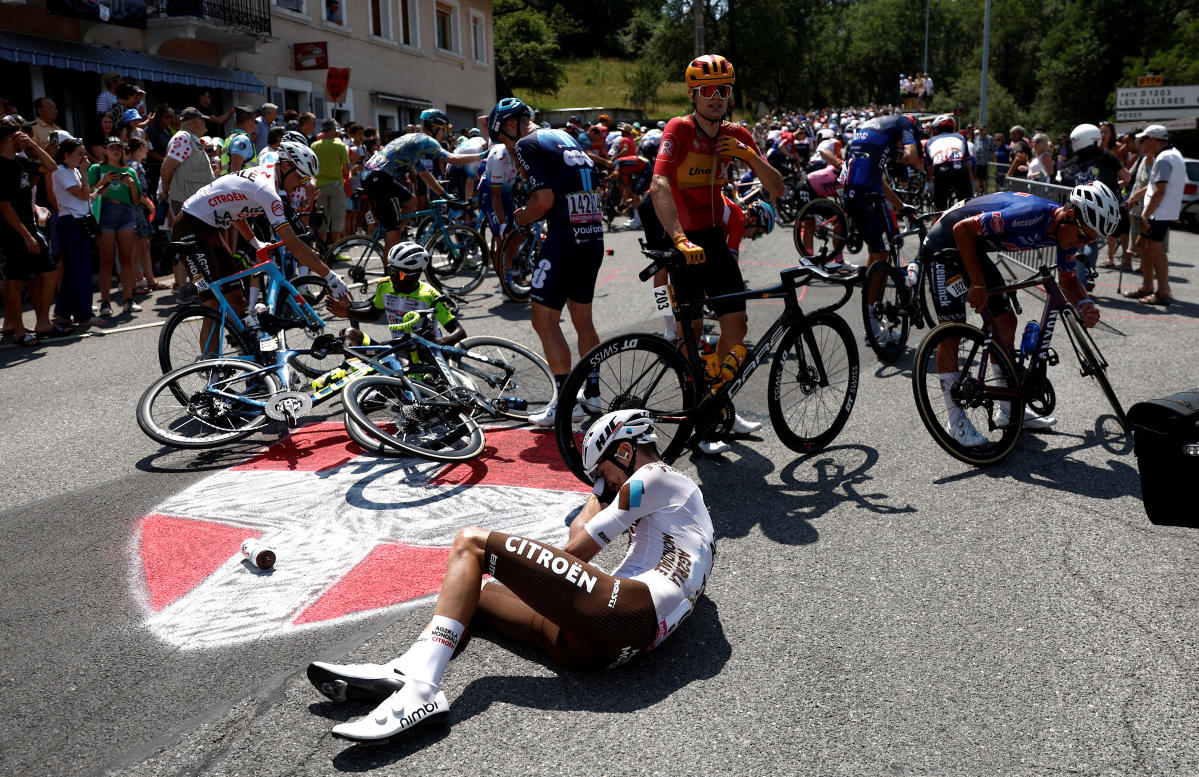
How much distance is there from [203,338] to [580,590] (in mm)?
4847

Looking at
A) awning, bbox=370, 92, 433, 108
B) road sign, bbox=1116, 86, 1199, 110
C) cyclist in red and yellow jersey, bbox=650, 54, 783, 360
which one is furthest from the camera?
awning, bbox=370, 92, 433, 108

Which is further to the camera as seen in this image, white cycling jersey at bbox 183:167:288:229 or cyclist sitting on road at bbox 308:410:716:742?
white cycling jersey at bbox 183:167:288:229

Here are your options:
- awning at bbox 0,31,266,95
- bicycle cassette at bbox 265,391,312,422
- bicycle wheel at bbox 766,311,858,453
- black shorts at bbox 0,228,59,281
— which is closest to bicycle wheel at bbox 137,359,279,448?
bicycle cassette at bbox 265,391,312,422

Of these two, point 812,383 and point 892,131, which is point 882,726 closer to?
point 812,383

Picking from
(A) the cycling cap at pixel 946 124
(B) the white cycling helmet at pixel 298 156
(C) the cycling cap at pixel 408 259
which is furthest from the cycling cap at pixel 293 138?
(A) the cycling cap at pixel 946 124

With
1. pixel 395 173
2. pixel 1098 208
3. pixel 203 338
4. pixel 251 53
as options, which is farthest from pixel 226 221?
pixel 251 53

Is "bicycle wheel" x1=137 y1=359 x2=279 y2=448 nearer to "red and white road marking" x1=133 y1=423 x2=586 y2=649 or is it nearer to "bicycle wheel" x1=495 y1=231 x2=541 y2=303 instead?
"red and white road marking" x1=133 y1=423 x2=586 y2=649

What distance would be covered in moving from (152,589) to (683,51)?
250 feet

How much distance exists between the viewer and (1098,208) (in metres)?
5.73

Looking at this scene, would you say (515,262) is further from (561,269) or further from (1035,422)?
(1035,422)

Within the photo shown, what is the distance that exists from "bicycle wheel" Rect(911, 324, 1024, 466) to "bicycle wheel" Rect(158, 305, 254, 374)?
4.73 metres

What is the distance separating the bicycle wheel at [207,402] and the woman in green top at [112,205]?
5415 millimetres

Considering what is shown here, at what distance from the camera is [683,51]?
7569 cm

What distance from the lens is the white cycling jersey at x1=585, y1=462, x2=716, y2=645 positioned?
12.8ft
